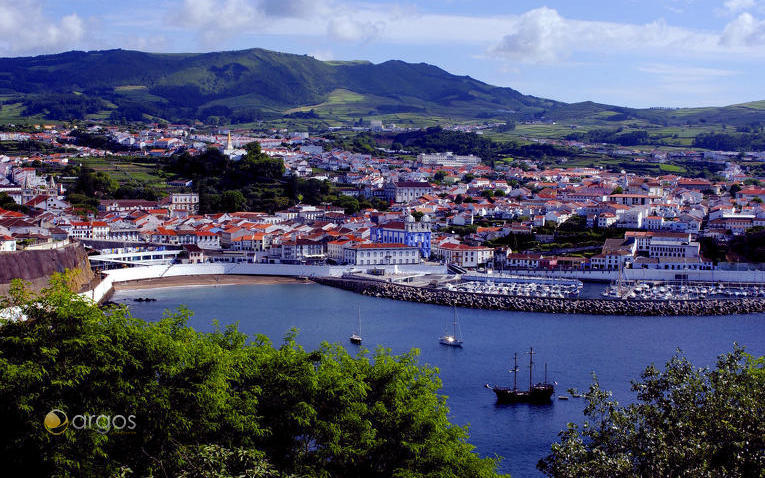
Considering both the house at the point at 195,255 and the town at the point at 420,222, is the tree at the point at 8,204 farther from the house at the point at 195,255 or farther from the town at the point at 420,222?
the house at the point at 195,255

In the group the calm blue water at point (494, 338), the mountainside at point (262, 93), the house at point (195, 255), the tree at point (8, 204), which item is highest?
the mountainside at point (262, 93)

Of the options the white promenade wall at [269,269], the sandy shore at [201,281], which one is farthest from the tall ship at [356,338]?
the white promenade wall at [269,269]

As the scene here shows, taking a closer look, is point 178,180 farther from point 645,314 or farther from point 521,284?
point 645,314

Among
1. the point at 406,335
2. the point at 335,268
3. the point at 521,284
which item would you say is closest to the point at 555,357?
the point at 406,335

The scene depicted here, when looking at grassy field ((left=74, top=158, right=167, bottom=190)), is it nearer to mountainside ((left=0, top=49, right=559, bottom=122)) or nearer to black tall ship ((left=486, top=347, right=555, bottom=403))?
black tall ship ((left=486, top=347, right=555, bottom=403))

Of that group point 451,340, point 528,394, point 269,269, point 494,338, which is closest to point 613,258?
point 494,338

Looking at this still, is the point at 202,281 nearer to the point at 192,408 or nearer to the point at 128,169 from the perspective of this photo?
the point at 192,408

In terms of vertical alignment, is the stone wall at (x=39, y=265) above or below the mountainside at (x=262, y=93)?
below

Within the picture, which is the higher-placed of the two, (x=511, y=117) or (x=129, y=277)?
(x=511, y=117)
